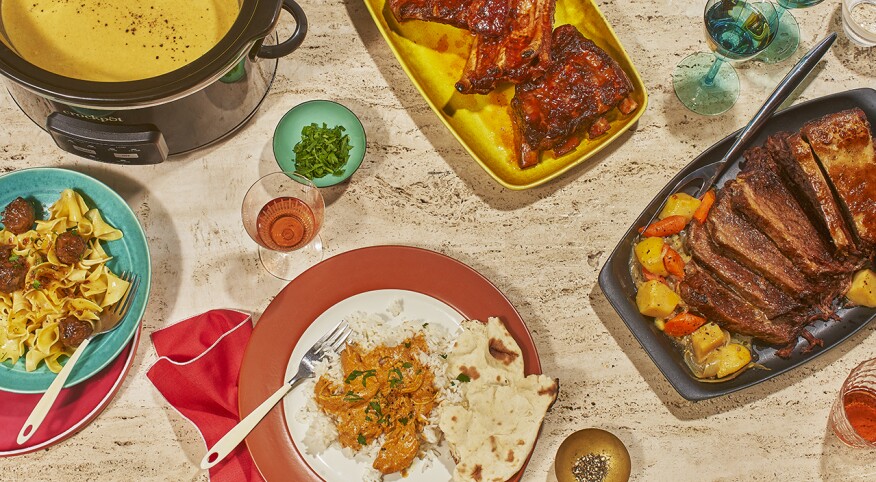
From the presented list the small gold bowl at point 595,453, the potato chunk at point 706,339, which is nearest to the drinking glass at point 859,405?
the potato chunk at point 706,339

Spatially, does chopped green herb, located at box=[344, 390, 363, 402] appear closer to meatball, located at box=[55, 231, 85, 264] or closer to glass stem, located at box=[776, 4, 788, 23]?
meatball, located at box=[55, 231, 85, 264]

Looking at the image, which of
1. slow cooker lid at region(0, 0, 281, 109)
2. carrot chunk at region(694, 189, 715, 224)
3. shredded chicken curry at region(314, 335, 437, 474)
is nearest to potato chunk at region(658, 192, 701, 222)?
carrot chunk at region(694, 189, 715, 224)

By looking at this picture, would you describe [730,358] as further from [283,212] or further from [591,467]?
[283,212]

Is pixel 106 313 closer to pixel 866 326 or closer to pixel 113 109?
Answer: pixel 113 109

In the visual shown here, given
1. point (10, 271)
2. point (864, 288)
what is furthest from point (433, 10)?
point (864, 288)

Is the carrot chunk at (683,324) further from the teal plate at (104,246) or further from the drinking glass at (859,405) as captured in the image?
the teal plate at (104,246)

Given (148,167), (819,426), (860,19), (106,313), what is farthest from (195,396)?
(860,19)
